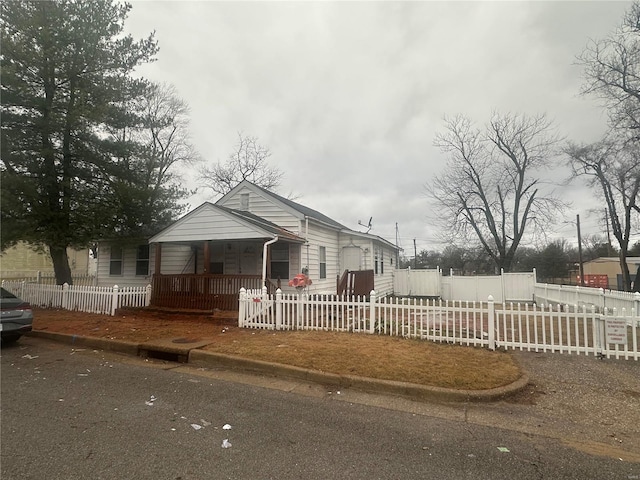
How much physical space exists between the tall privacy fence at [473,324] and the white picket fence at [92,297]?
5116 millimetres

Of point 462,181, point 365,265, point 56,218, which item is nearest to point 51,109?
point 56,218

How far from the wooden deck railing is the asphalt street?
19.0 feet

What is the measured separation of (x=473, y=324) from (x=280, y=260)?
7349 millimetres

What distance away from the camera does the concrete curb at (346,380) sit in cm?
479

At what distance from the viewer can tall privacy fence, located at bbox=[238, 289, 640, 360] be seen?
6578mm

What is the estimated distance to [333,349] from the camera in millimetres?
6801

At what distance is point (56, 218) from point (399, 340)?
41.3ft

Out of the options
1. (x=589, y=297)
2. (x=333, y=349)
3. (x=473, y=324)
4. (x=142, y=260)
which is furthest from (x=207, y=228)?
(x=589, y=297)

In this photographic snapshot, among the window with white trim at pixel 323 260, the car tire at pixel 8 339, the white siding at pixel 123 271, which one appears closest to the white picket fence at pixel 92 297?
the white siding at pixel 123 271

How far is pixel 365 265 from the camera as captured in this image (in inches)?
661

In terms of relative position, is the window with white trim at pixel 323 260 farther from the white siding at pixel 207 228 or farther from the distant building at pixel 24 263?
the distant building at pixel 24 263

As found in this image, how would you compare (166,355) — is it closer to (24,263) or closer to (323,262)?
(323,262)

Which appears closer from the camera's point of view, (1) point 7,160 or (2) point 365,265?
(1) point 7,160

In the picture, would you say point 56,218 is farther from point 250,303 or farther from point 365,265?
point 365,265
